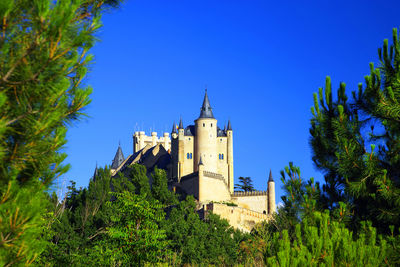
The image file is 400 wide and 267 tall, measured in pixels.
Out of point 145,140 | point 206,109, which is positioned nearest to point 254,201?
point 206,109

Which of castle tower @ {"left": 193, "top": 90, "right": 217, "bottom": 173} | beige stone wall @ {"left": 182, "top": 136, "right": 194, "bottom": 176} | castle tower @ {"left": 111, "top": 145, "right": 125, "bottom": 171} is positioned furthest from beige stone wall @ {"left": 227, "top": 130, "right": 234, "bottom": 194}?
castle tower @ {"left": 111, "top": 145, "right": 125, "bottom": 171}

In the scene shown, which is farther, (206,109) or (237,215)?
(206,109)

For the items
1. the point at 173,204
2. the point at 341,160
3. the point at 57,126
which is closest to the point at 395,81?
the point at 341,160

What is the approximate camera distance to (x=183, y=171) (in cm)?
6831

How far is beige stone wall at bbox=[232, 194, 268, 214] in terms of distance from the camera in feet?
220

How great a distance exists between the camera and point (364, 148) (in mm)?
13234

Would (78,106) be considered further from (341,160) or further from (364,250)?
(341,160)

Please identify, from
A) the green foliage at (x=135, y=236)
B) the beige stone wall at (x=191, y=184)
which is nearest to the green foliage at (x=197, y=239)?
the beige stone wall at (x=191, y=184)

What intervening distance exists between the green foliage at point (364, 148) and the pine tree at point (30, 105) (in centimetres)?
785

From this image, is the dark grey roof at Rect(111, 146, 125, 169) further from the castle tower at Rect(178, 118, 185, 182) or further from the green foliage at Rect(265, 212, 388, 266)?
the green foliage at Rect(265, 212, 388, 266)

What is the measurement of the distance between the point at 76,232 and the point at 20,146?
3880 cm

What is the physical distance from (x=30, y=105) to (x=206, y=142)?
61.5 m

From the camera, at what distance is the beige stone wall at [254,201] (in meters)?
66.9

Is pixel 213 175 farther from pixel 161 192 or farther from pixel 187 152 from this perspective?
pixel 161 192
